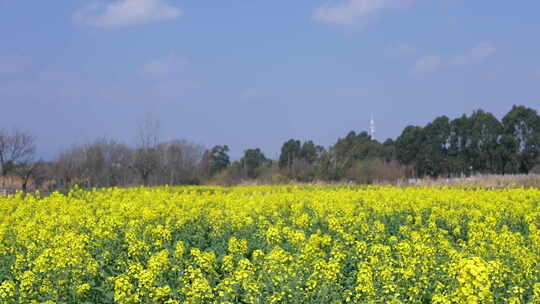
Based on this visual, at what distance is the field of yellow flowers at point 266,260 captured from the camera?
227 inches

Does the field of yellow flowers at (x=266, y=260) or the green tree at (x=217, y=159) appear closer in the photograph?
the field of yellow flowers at (x=266, y=260)

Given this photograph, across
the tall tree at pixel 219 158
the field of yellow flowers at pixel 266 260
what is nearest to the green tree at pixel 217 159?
the tall tree at pixel 219 158

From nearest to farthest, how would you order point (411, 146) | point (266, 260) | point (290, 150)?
point (266, 260) → point (411, 146) → point (290, 150)

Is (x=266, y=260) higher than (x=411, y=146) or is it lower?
lower

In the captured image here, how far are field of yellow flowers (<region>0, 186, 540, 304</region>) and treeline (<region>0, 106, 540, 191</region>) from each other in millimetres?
22424

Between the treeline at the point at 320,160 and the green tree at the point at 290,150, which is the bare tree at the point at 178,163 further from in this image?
the green tree at the point at 290,150

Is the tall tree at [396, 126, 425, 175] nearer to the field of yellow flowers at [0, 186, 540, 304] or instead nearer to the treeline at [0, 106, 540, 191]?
the treeline at [0, 106, 540, 191]

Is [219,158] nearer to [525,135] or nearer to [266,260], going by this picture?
[525,135]

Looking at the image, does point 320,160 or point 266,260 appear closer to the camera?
point 266,260

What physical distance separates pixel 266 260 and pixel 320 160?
32464 mm

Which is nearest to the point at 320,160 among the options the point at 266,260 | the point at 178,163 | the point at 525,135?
the point at 178,163

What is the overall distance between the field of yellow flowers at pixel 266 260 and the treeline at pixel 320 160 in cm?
2242

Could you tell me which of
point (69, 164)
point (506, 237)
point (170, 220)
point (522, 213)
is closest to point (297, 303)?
point (506, 237)

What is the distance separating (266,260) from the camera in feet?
21.4
